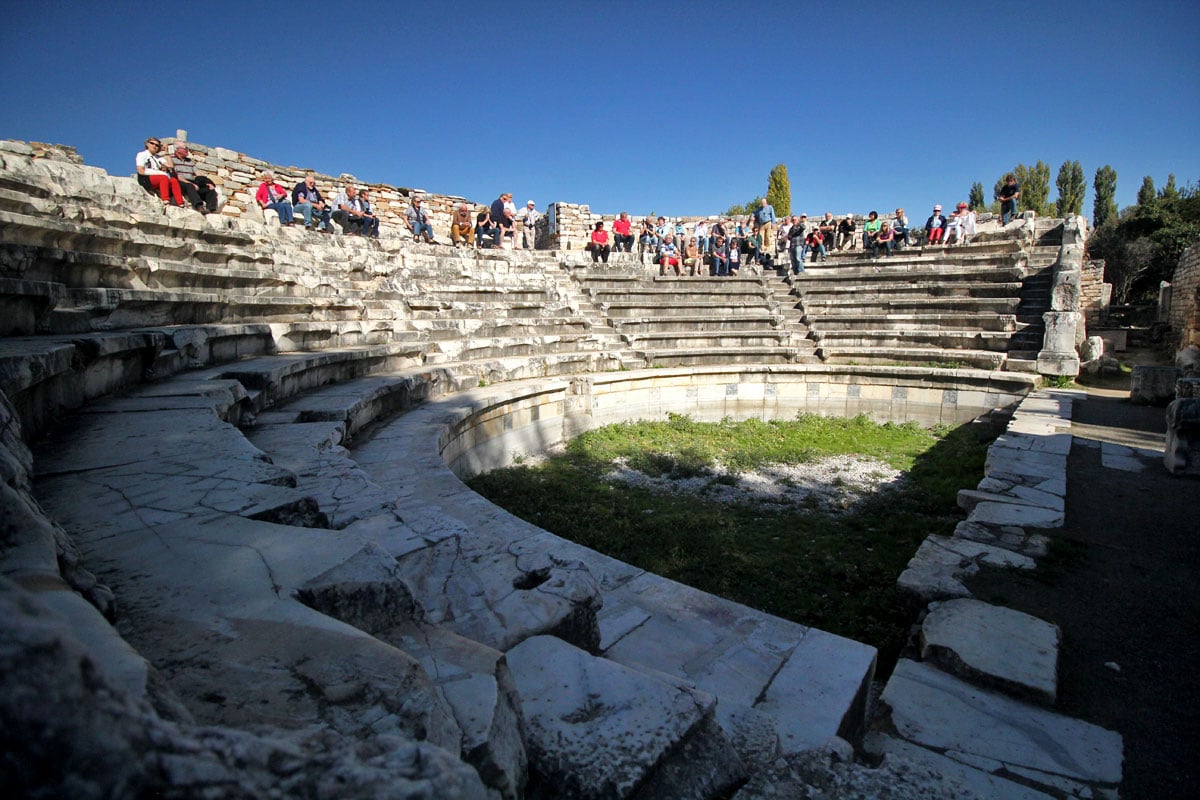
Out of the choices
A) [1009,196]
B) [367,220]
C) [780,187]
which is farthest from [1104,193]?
[367,220]

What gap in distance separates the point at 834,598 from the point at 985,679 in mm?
1213

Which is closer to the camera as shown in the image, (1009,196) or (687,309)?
(687,309)

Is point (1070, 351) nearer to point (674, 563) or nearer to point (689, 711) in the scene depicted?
point (674, 563)

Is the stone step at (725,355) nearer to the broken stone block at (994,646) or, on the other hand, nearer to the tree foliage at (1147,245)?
the broken stone block at (994,646)

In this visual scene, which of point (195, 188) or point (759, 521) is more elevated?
point (195, 188)

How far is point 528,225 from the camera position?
17312 mm

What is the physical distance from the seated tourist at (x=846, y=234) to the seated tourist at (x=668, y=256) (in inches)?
172

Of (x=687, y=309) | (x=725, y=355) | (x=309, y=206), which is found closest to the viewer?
(x=725, y=355)

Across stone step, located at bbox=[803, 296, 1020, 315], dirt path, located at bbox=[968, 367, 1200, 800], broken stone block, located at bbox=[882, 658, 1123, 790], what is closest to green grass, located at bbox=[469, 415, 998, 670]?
broken stone block, located at bbox=[882, 658, 1123, 790]

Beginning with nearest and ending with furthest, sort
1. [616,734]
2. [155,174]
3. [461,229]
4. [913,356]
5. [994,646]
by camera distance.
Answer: [616,734], [994,646], [155,174], [913,356], [461,229]

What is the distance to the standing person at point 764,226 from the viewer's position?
1507cm

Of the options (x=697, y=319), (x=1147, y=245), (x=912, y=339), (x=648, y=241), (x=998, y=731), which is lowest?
(x=998, y=731)

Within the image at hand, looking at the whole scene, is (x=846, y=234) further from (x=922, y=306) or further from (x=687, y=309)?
(x=687, y=309)

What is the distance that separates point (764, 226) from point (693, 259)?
2.16 metres
